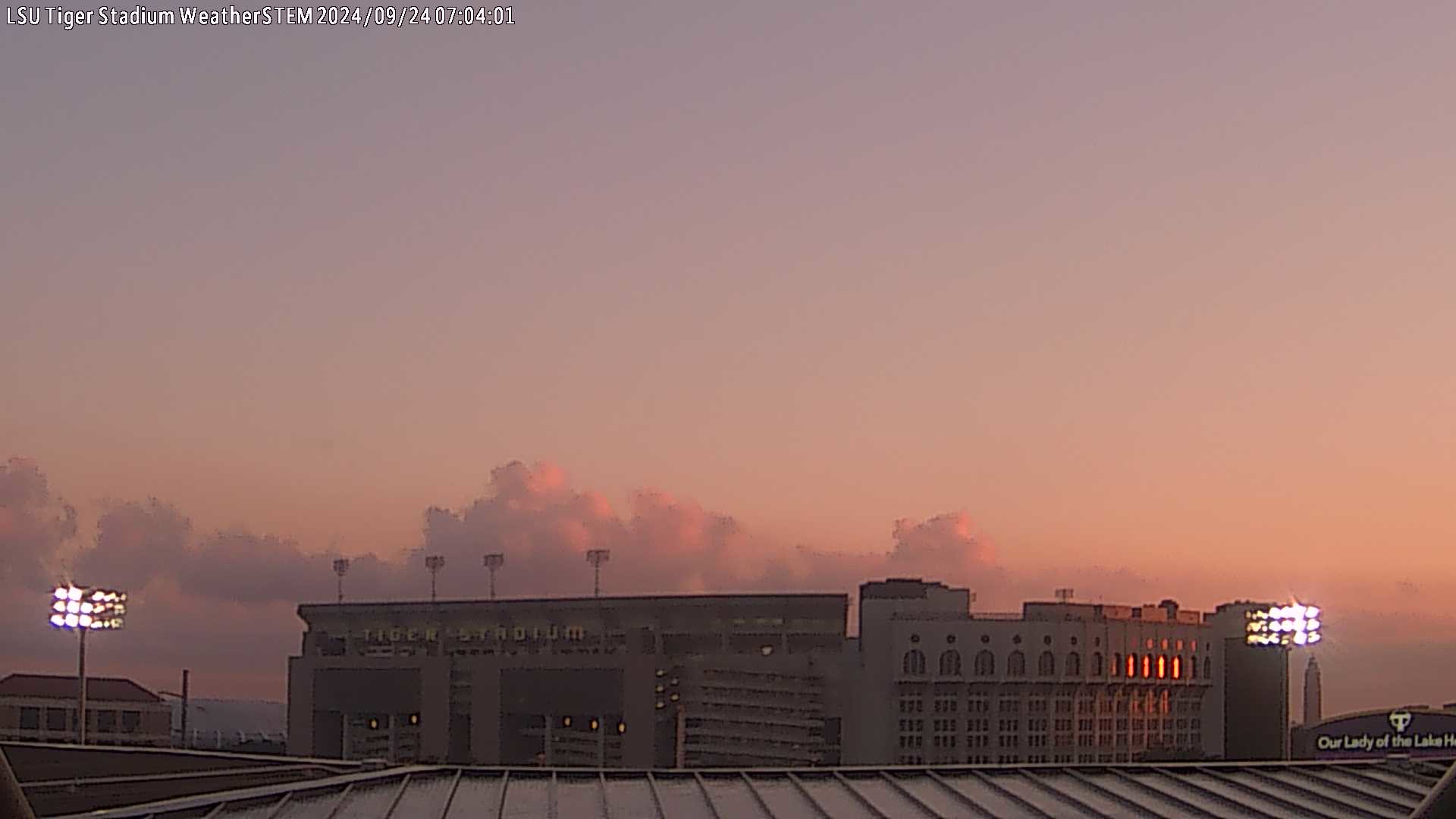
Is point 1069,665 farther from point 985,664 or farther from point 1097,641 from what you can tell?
point 985,664

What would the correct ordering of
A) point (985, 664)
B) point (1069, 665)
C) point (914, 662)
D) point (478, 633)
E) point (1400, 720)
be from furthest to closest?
point (478, 633) → point (1069, 665) → point (985, 664) → point (914, 662) → point (1400, 720)

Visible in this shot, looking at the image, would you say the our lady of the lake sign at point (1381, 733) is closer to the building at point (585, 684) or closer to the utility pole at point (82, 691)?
the building at point (585, 684)

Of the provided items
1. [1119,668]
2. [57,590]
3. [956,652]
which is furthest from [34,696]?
[57,590]

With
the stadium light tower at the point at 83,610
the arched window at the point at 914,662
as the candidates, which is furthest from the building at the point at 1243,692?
the stadium light tower at the point at 83,610

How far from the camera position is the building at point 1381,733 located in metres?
101

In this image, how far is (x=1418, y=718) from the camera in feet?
336

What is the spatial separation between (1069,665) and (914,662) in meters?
14.1

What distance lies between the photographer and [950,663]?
140375mm

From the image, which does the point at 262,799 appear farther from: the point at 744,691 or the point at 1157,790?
the point at 744,691

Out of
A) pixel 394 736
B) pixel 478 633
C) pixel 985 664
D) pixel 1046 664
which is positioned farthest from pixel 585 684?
pixel 1046 664

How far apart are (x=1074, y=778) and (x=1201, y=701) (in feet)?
402

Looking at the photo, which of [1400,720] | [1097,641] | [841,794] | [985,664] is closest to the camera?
[841,794]

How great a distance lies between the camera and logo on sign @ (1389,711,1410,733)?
339 feet

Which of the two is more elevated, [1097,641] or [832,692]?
[1097,641]
